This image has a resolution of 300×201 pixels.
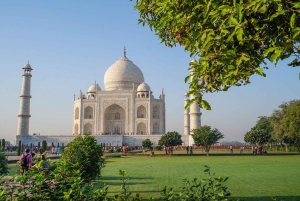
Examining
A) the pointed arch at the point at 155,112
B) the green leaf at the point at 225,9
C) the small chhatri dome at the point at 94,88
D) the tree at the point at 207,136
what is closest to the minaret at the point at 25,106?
the small chhatri dome at the point at 94,88

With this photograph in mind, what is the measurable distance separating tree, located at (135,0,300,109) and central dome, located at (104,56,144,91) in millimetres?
39824

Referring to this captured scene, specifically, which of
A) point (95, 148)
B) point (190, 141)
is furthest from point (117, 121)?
point (95, 148)

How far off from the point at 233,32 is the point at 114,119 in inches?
1583

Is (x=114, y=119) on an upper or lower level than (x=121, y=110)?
lower

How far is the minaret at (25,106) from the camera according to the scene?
35.1 meters

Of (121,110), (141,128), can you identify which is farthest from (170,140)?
(121,110)

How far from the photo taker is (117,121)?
4172 centimetres

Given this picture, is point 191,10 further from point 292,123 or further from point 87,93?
point 87,93

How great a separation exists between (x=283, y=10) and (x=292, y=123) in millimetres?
24615

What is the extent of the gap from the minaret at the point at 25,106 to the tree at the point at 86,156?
1197 inches

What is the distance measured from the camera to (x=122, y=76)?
4297 cm

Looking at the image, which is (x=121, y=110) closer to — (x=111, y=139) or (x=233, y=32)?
(x=111, y=139)

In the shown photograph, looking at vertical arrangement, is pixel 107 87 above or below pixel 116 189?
above

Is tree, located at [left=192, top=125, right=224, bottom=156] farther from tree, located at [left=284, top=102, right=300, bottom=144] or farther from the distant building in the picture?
the distant building
